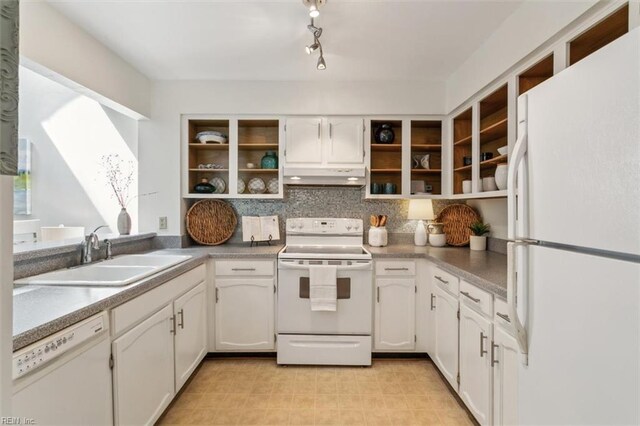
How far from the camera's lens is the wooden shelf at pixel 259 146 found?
289cm

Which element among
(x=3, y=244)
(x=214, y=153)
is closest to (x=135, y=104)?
(x=214, y=153)

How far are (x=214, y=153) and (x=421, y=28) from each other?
7.09 ft

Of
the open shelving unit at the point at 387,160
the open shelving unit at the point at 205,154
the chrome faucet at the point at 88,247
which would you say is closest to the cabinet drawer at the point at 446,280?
the open shelving unit at the point at 387,160

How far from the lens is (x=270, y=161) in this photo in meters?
2.93

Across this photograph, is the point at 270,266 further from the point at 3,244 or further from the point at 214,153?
the point at 3,244

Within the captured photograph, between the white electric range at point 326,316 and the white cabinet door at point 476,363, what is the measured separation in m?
0.76

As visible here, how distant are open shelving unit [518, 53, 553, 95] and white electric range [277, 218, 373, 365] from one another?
155 centimetres

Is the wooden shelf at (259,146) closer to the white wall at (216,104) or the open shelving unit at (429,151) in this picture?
the white wall at (216,104)

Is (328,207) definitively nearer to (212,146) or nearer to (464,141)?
(212,146)

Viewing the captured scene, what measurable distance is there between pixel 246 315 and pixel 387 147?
2012 mm

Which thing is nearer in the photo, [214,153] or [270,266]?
[270,266]

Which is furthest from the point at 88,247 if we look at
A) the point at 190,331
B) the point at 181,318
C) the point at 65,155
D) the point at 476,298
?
the point at 476,298

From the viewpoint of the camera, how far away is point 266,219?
2914mm

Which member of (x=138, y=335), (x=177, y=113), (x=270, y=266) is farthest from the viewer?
(x=177, y=113)
